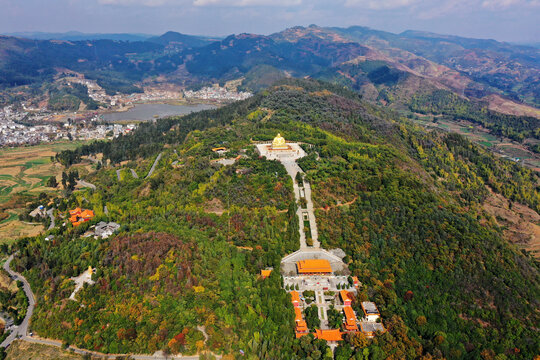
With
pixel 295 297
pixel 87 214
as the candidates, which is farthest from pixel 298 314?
pixel 87 214

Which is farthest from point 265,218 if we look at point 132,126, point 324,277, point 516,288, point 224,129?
point 132,126

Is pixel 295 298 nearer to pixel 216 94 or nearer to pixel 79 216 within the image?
pixel 79 216

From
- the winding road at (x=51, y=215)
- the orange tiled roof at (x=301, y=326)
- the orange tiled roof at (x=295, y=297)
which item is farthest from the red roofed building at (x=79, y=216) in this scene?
the orange tiled roof at (x=301, y=326)

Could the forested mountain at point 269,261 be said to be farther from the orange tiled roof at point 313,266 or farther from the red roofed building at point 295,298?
the orange tiled roof at point 313,266

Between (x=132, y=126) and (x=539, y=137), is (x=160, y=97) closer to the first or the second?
(x=132, y=126)

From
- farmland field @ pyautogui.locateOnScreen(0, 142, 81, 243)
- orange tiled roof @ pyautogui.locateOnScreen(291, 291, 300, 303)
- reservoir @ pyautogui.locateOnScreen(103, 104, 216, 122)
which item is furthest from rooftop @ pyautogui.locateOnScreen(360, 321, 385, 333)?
reservoir @ pyautogui.locateOnScreen(103, 104, 216, 122)

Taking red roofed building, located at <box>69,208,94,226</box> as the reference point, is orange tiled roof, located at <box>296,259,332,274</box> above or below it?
above

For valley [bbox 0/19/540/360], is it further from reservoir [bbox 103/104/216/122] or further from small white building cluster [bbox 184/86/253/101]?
small white building cluster [bbox 184/86/253/101]
